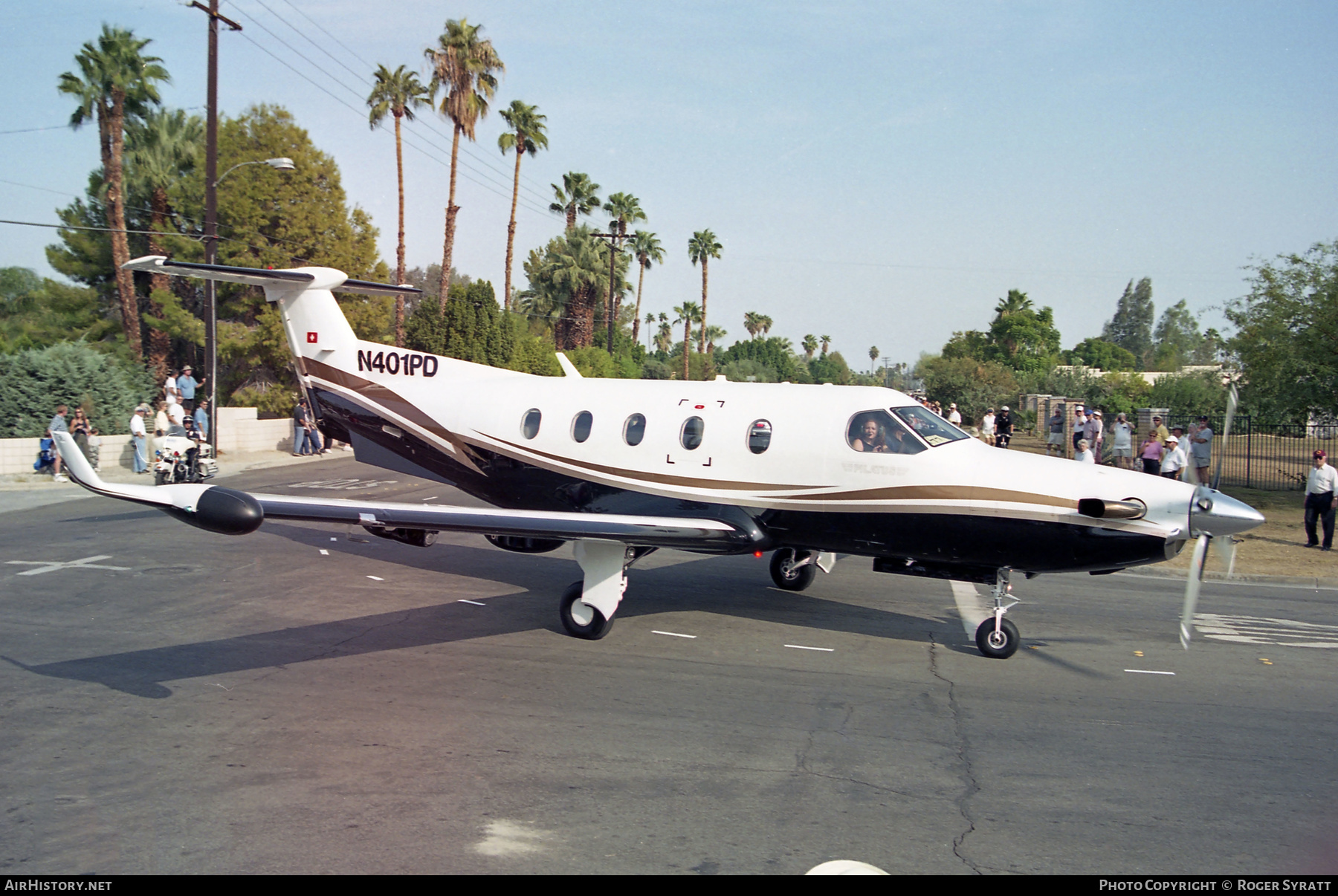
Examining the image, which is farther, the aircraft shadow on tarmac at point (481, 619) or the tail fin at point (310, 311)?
the tail fin at point (310, 311)

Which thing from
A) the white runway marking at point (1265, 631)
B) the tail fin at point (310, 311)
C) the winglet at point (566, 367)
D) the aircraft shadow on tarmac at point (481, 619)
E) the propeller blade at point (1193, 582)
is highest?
the tail fin at point (310, 311)

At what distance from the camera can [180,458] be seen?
20.1m

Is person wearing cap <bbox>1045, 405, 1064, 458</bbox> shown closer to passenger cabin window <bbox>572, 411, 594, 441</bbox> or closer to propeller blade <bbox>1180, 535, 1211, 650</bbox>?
propeller blade <bbox>1180, 535, 1211, 650</bbox>

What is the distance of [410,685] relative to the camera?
8.43 meters

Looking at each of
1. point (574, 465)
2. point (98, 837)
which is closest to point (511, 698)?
point (98, 837)

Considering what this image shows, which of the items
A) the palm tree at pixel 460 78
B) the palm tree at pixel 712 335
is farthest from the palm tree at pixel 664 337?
the palm tree at pixel 460 78

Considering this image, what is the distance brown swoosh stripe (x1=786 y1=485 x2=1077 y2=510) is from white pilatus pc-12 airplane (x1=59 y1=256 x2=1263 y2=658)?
0.06ft

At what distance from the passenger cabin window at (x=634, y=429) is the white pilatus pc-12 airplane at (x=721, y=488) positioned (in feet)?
0.09

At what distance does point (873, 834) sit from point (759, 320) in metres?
141

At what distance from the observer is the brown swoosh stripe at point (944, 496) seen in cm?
922

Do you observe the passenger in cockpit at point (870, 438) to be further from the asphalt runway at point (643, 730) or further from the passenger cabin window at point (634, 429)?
Answer: the passenger cabin window at point (634, 429)

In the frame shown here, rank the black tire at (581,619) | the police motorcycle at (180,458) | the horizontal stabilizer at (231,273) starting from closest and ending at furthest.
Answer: the black tire at (581,619), the horizontal stabilizer at (231,273), the police motorcycle at (180,458)

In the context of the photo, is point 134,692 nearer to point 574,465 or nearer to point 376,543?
point 574,465

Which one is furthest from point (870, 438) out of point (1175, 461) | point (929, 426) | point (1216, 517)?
point (1175, 461)
